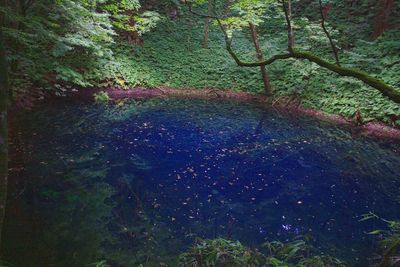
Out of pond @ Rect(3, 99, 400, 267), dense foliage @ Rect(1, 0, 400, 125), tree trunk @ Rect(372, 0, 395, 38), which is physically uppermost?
tree trunk @ Rect(372, 0, 395, 38)

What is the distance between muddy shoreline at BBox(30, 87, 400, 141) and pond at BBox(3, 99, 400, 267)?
37.2 inches

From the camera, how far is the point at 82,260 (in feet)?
15.9

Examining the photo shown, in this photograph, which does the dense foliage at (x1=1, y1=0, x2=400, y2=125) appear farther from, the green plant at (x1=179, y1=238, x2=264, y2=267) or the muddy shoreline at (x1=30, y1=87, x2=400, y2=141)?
the green plant at (x1=179, y1=238, x2=264, y2=267)

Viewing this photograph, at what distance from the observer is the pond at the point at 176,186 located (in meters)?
5.47

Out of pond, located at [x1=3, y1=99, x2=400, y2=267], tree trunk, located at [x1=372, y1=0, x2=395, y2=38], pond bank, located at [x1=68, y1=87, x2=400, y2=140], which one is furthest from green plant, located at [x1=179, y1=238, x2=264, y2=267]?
tree trunk, located at [x1=372, y1=0, x2=395, y2=38]

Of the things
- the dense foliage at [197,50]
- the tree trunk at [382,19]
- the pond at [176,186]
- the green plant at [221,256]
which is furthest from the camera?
the tree trunk at [382,19]

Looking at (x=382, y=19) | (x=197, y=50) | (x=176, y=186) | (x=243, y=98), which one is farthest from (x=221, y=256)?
(x=197, y=50)

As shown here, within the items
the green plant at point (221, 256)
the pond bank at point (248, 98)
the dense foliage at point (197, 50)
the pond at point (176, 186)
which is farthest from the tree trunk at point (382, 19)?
the green plant at point (221, 256)

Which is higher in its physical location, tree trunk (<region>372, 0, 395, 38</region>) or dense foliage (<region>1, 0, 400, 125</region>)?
tree trunk (<region>372, 0, 395, 38</region>)

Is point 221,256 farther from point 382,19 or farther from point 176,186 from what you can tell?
point 382,19

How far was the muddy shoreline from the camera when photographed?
1286cm

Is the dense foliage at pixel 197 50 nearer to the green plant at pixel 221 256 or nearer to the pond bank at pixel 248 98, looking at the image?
the pond bank at pixel 248 98

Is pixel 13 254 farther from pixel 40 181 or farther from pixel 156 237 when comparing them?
pixel 40 181

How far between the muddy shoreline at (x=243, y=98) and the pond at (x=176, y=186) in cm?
95
